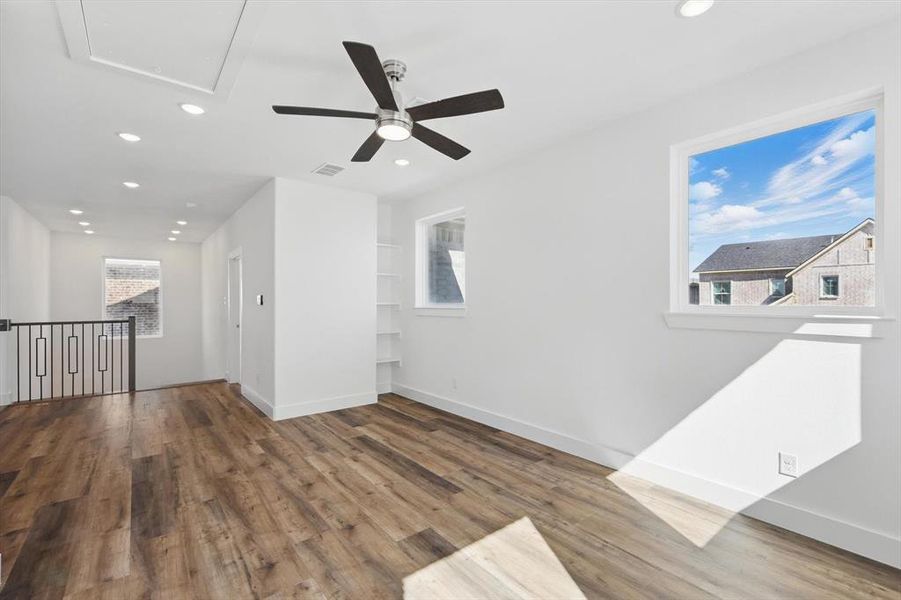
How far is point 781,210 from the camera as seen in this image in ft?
8.00

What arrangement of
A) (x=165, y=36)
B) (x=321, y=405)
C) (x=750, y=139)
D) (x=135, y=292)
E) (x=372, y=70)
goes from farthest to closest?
(x=135, y=292) < (x=321, y=405) < (x=750, y=139) < (x=165, y=36) < (x=372, y=70)

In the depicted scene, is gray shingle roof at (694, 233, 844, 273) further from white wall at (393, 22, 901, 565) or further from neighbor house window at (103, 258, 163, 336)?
neighbor house window at (103, 258, 163, 336)

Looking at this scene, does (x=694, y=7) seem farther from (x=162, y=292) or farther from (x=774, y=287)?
(x=162, y=292)

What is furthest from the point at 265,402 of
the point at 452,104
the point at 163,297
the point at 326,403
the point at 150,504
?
the point at 163,297

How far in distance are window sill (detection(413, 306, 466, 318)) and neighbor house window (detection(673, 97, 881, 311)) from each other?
2280mm

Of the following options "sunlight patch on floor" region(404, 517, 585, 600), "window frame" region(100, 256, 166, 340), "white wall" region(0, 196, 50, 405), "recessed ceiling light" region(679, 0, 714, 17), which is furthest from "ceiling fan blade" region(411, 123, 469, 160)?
"window frame" region(100, 256, 166, 340)

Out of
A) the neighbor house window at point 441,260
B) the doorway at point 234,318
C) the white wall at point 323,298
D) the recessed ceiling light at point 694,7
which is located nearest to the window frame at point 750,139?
the recessed ceiling light at point 694,7

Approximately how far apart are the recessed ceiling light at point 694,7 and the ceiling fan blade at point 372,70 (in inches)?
55.6

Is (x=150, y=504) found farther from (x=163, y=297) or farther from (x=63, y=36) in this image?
(x=163, y=297)

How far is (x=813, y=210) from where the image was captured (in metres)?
2.32

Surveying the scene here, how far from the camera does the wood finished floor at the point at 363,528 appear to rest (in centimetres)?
184

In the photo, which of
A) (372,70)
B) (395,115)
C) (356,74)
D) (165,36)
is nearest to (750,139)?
(395,115)

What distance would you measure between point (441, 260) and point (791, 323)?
3500 mm

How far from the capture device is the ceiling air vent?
13.1 ft
